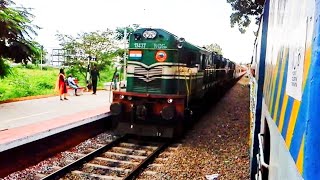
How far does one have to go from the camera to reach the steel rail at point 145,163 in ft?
22.5

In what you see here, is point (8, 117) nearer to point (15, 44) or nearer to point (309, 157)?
point (15, 44)

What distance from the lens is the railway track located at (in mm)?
6883

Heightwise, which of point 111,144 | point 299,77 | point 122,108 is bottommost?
point 111,144

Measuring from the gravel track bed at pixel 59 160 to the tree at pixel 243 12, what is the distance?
14.5 m

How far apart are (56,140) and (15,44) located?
6513mm

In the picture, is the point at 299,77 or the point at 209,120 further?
the point at 209,120

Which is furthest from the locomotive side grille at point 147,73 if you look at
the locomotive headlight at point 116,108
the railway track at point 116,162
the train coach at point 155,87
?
the railway track at point 116,162

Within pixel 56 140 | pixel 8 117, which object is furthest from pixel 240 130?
pixel 8 117

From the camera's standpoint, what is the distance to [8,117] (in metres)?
10.7

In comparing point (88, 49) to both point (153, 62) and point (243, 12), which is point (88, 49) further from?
point (153, 62)

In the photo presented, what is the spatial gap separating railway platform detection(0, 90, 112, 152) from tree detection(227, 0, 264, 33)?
1285cm

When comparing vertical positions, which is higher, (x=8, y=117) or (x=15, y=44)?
(x=15, y=44)

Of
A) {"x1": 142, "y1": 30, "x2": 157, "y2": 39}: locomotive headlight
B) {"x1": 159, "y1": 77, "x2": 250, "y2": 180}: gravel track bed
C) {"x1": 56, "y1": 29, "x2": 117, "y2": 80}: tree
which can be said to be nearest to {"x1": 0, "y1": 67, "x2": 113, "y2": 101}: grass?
{"x1": 56, "y1": 29, "x2": 117, "y2": 80}: tree

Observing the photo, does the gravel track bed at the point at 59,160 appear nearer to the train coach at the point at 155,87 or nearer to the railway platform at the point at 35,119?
the railway platform at the point at 35,119
